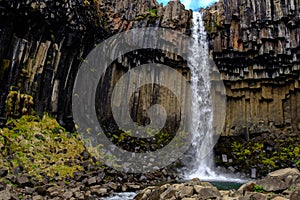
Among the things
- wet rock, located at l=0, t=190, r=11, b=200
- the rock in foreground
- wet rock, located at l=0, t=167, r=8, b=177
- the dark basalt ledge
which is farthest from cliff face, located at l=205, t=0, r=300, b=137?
wet rock, located at l=0, t=190, r=11, b=200

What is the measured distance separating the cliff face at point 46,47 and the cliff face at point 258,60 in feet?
27.0

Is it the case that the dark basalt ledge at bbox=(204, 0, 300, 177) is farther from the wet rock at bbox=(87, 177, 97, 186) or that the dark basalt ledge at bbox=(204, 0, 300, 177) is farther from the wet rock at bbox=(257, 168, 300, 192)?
the wet rock at bbox=(257, 168, 300, 192)

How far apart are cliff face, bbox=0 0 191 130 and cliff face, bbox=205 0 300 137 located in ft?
27.0

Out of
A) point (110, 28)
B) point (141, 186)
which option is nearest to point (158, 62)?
point (110, 28)

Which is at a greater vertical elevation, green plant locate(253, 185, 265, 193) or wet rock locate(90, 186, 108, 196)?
green plant locate(253, 185, 265, 193)

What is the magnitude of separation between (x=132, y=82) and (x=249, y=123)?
1041cm

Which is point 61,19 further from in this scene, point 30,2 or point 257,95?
point 257,95

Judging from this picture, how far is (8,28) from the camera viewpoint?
53.8 feet

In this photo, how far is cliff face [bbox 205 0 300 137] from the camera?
2231 cm

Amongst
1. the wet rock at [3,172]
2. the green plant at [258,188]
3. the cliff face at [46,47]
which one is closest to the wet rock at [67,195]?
the wet rock at [3,172]

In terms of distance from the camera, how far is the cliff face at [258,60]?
2231 centimetres

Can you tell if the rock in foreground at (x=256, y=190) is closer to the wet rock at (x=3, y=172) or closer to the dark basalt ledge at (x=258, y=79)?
the wet rock at (x=3, y=172)

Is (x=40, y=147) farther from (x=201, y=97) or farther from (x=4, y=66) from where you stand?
(x=201, y=97)

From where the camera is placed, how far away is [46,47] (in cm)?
1839
